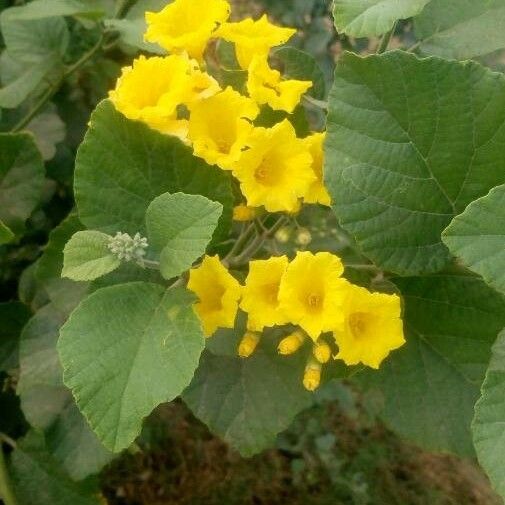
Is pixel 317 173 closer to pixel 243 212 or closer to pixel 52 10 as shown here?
pixel 243 212

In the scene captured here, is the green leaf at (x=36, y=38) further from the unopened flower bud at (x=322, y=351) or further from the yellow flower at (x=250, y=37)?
the unopened flower bud at (x=322, y=351)

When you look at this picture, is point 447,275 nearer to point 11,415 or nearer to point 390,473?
point 11,415

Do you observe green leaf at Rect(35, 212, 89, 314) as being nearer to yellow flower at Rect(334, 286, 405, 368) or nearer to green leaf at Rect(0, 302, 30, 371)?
green leaf at Rect(0, 302, 30, 371)

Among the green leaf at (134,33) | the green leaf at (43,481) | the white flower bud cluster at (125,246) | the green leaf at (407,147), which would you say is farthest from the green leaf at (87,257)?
the green leaf at (43,481)

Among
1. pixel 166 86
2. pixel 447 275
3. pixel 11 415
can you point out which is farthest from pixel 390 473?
pixel 166 86

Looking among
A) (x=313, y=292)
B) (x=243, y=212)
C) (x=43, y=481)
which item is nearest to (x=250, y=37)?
(x=243, y=212)

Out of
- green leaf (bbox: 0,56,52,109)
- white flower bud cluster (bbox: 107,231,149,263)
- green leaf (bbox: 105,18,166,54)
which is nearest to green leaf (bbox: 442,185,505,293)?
white flower bud cluster (bbox: 107,231,149,263)
